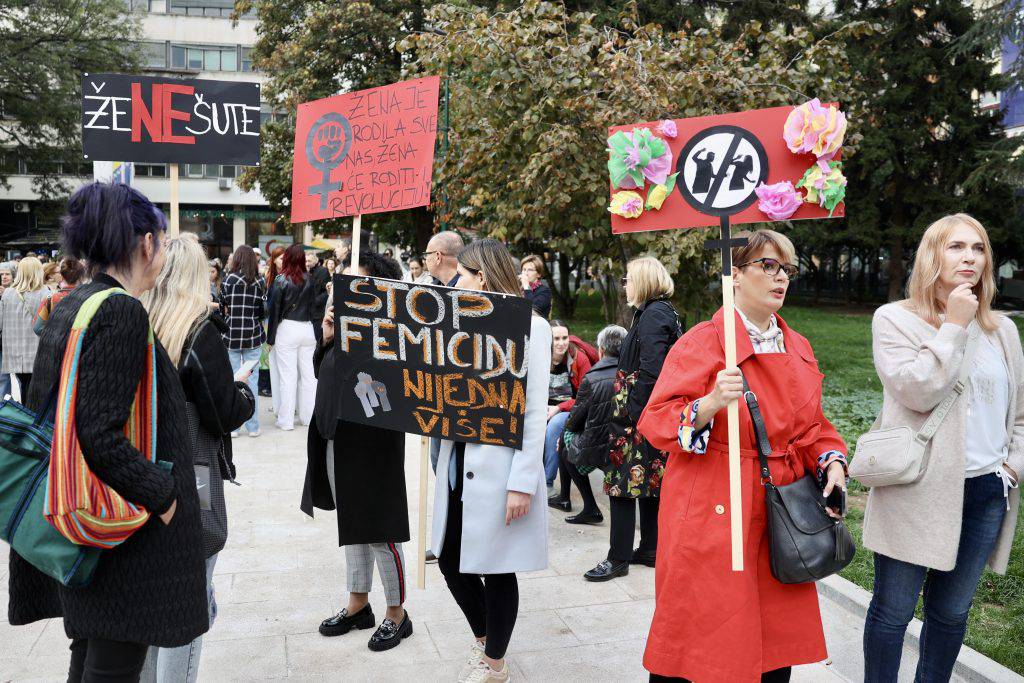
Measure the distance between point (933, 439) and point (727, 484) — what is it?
34.1 inches

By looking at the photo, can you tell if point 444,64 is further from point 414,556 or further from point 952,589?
point 952,589

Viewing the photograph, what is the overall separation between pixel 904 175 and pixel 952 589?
28878 millimetres

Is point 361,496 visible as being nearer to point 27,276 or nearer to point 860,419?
point 27,276

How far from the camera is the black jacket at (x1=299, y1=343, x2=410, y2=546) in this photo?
418cm

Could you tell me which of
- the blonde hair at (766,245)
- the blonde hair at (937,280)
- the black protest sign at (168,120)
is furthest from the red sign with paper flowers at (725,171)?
the black protest sign at (168,120)

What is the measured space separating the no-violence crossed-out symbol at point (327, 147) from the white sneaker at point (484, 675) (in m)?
2.83

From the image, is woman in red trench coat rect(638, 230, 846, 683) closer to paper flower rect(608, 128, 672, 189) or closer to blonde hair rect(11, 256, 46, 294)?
paper flower rect(608, 128, 672, 189)

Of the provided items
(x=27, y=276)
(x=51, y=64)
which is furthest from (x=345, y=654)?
(x=51, y=64)

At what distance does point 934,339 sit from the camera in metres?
3.13

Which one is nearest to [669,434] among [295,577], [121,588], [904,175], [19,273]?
[121,588]

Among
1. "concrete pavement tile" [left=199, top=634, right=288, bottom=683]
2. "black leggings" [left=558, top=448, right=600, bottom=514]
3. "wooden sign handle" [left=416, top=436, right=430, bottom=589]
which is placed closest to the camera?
"wooden sign handle" [left=416, top=436, right=430, bottom=589]

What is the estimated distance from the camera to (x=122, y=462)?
7.52 feet

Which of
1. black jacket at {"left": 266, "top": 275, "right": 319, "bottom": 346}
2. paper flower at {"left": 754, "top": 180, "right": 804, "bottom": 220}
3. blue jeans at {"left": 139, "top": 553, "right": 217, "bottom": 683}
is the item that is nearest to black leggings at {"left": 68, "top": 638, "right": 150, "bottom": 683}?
blue jeans at {"left": 139, "top": 553, "right": 217, "bottom": 683}

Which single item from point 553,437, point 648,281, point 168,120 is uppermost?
point 168,120
